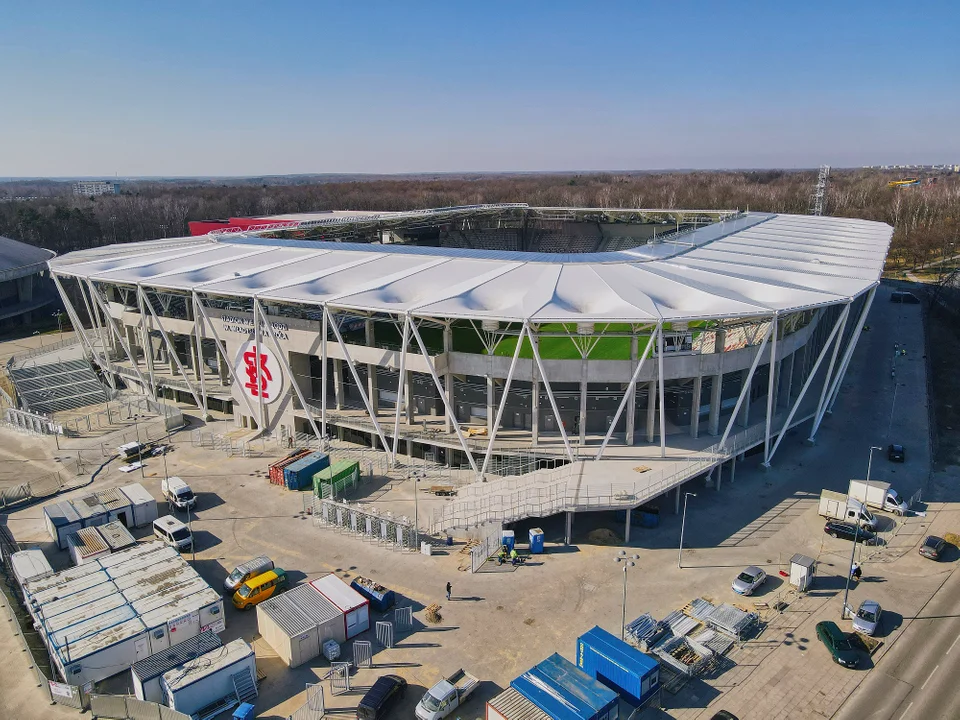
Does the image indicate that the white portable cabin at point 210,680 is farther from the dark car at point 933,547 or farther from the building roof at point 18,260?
the building roof at point 18,260

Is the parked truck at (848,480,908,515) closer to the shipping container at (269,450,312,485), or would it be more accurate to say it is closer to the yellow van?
the yellow van

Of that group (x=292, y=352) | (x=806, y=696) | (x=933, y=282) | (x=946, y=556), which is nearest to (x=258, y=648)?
(x=806, y=696)

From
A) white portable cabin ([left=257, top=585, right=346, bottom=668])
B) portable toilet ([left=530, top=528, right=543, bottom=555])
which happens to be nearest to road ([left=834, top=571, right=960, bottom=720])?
portable toilet ([left=530, top=528, right=543, bottom=555])

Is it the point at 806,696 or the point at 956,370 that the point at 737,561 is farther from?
the point at 956,370

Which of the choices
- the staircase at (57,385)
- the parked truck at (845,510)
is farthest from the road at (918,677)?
the staircase at (57,385)

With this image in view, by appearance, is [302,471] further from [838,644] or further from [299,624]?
[838,644]
